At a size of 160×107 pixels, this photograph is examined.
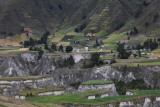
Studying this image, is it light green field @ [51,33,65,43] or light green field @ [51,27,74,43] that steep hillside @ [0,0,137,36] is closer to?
light green field @ [51,27,74,43]

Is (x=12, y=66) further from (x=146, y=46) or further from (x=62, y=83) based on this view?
(x=146, y=46)

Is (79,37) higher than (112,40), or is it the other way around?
(79,37)

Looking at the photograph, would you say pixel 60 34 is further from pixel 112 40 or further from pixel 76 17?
pixel 112 40

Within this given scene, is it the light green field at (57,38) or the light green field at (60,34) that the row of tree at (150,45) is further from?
the light green field at (60,34)

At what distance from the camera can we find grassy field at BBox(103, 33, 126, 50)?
13212 centimetres

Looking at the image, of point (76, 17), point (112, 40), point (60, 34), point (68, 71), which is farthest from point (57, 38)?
point (68, 71)

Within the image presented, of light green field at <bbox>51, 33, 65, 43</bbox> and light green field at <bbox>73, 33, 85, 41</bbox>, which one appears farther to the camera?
light green field at <bbox>51, 33, 65, 43</bbox>

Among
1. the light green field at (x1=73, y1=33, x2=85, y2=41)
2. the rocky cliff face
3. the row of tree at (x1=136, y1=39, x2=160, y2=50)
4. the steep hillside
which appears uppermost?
the steep hillside

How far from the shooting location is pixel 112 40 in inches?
5551

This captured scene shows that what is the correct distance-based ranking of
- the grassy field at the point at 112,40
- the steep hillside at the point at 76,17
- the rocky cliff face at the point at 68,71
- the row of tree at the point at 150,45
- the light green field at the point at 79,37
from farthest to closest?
the steep hillside at the point at 76,17
the light green field at the point at 79,37
the grassy field at the point at 112,40
the row of tree at the point at 150,45
the rocky cliff face at the point at 68,71

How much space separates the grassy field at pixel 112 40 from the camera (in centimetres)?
13212

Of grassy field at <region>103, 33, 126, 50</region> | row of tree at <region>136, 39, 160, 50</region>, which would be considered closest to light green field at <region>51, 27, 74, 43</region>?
grassy field at <region>103, 33, 126, 50</region>

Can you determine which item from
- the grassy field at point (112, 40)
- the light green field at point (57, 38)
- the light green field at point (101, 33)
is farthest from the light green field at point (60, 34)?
the grassy field at point (112, 40)

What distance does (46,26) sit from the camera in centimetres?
19350
